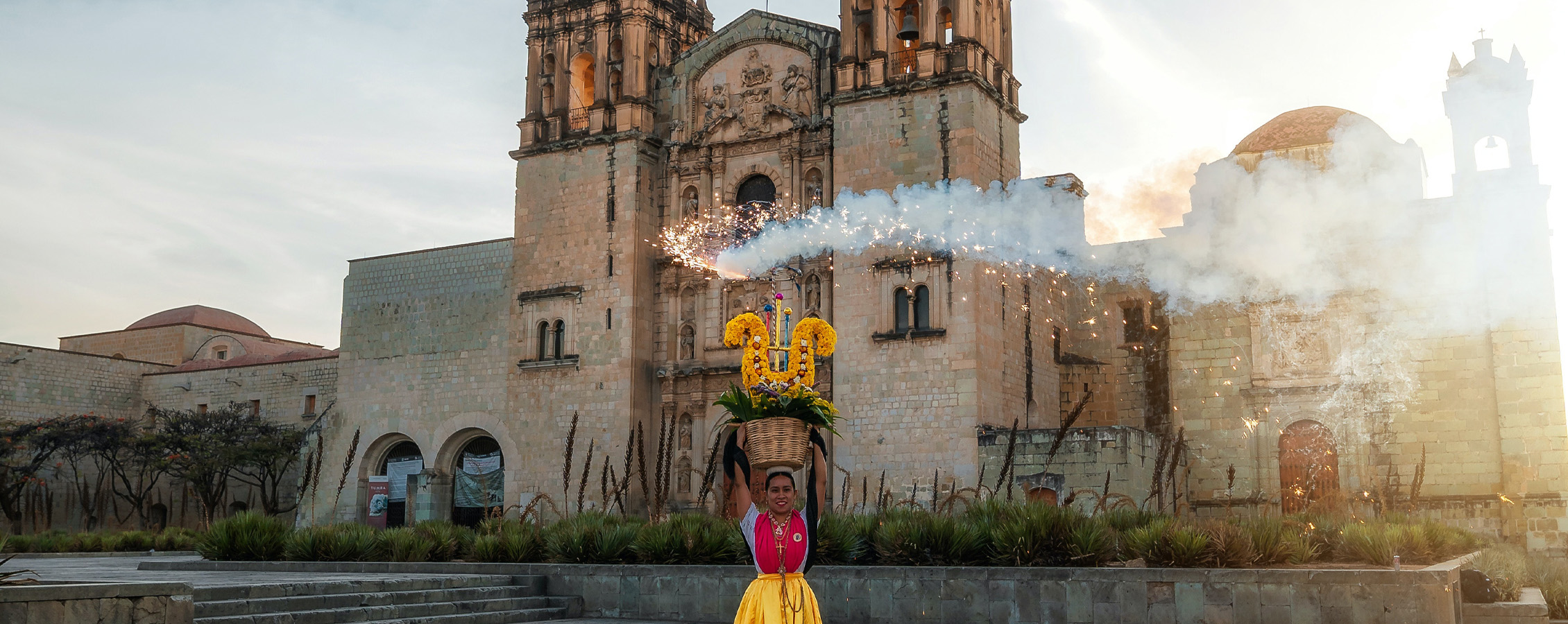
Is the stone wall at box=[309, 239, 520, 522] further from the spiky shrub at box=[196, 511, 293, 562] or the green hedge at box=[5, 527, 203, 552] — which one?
the spiky shrub at box=[196, 511, 293, 562]

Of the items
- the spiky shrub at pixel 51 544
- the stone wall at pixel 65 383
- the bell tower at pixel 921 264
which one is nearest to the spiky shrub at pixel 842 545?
the bell tower at pixel 921 264

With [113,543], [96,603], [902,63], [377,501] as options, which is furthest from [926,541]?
[377,501]

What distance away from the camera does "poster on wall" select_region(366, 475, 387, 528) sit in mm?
29094

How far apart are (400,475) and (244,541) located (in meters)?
13.8

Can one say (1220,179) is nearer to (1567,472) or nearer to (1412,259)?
(1412,259)

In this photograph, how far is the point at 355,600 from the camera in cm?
1184

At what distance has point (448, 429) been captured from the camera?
1108 inches

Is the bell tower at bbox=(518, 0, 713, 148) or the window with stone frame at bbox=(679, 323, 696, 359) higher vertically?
the bell tower at bbox=(518, 0, 713, 148)

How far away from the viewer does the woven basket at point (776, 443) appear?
7699 millimetres

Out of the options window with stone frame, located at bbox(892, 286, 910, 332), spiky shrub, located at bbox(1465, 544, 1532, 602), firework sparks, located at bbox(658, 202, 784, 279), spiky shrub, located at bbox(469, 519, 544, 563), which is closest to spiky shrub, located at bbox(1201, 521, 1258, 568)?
spiky shrub, located at bbox(1465, 544, 1532, 602)

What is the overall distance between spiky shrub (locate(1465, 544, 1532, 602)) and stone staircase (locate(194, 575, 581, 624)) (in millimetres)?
9281

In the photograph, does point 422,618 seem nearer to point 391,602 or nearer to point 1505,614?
point 391,602

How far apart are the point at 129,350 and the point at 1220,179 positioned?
37.8m

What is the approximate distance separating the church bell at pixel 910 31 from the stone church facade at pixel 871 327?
7 centimetres
